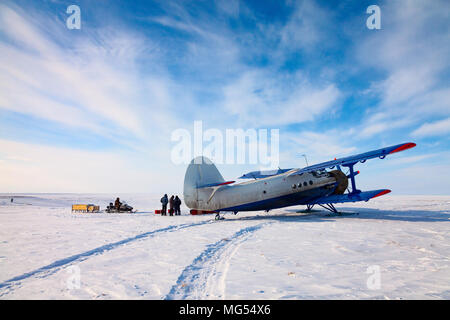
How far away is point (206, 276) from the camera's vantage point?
4773mm

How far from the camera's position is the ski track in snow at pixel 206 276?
3.89 meters

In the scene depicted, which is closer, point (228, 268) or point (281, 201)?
point (228, 268)

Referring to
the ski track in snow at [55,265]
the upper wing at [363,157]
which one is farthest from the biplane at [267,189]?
the ski track in snow at [55,265]

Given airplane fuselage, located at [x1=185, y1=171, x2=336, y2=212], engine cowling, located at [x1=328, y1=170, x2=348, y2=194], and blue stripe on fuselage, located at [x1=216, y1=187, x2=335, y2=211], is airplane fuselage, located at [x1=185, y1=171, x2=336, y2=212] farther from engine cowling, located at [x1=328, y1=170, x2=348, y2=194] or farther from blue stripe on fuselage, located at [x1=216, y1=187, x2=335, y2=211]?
engine cowling, located at [x1=328, y1=170, x2=348, y2=194]

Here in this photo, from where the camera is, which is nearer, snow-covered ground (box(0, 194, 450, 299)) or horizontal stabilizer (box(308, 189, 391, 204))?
snow-covered ground (box(0, 194, 450, 299))

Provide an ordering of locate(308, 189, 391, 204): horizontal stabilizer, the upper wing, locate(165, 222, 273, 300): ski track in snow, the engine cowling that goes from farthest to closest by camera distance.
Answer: the engine cowling
locate(308, 189, 391, 204): horizontal stabilizer
the upper wing
locate(165, 222, 273, 300): ski track in snow

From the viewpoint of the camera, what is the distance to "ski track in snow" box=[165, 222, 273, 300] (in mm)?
3887

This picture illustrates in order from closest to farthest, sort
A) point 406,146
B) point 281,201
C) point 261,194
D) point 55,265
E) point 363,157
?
point 55,265
point 406,146
point 363,157
point 261,194
point 281,201

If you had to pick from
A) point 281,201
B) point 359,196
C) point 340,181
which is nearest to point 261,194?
point 281,201

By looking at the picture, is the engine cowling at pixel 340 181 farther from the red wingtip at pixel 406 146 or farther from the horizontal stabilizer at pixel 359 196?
the red wingtip at pixel 406 146

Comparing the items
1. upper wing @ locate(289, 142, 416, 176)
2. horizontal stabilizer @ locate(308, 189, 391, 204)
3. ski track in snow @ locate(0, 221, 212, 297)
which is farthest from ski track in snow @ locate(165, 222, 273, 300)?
horizontal stabilizer @ locate(308, 189, 391, 204)

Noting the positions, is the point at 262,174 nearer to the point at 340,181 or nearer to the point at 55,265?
the point at 340,181

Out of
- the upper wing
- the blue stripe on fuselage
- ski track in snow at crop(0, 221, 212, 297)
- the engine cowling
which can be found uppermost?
the upper wing
